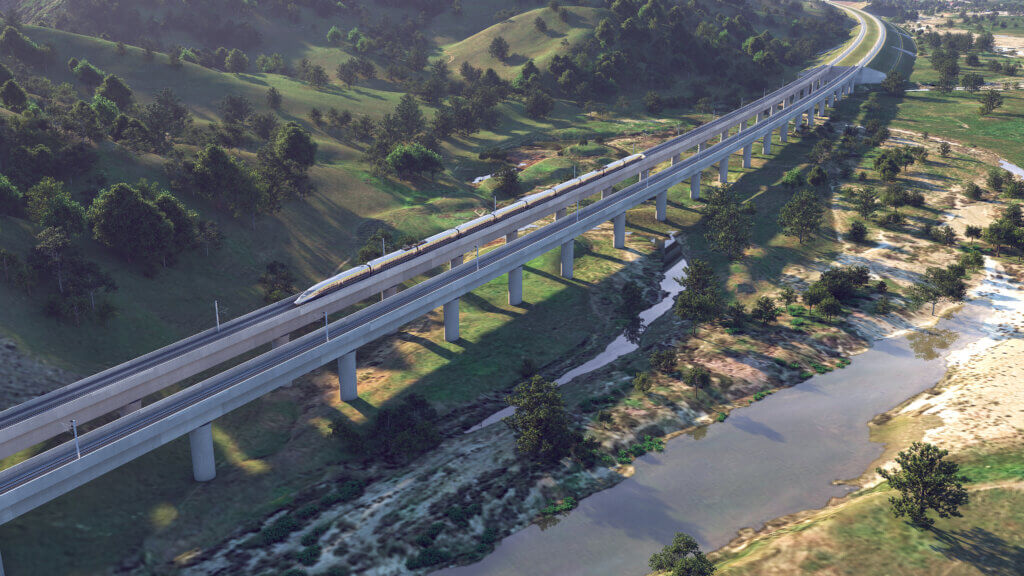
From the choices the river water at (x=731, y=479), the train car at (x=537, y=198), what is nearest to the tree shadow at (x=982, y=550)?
the river water at (x=731, y=479)

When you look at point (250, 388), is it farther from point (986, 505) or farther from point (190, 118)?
point (190, 118)

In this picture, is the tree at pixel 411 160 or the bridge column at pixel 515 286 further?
the tree at pixel 411 160

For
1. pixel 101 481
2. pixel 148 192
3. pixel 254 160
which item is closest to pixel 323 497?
pixel 101 481

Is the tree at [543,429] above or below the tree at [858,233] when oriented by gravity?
below

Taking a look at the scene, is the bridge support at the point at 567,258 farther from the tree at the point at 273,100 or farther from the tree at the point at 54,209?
the tree at the point at 273,100

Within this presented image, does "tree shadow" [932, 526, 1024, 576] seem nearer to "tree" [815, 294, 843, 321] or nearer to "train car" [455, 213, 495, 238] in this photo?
"tree" [815, 294, 843, 321]

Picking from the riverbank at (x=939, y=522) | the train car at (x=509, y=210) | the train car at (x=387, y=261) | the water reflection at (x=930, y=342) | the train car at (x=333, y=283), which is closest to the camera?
the riverbank at (x=939, y=522)
